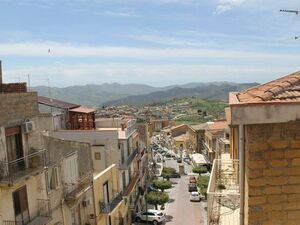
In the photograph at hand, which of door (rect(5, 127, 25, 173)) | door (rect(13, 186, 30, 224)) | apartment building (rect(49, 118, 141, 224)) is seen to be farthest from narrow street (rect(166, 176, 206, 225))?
door (rect(5, 127, 25, 173))

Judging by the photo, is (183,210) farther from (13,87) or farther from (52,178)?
(13,87)

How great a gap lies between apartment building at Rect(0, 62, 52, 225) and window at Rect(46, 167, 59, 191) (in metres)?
0.55

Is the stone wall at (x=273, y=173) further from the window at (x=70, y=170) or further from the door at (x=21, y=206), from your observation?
the window at (x=70, y=170)

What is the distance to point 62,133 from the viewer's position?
94.5ft

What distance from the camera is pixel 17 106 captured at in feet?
45.8

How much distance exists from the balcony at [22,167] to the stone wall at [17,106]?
144cm

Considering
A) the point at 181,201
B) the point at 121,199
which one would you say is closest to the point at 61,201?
the point at 121,199

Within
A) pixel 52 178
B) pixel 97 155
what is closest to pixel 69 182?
pixel 52 178

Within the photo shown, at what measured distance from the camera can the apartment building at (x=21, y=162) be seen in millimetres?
13273

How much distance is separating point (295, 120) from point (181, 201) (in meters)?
42.1

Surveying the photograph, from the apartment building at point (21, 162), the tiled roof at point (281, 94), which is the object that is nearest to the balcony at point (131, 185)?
the apartment building at point (21, 162)

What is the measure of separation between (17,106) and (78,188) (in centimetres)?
736

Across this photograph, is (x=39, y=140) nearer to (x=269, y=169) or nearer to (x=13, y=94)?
(x=13, y=94)

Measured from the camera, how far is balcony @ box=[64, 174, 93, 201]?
18677mm
